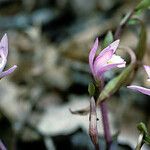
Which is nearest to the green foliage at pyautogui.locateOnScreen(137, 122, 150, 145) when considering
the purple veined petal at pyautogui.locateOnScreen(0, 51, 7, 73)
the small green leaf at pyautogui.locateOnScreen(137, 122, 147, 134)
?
the small green leaf at pyautogui.locateOnScreen(137, 122, 147, 134)

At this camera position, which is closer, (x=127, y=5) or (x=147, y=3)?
(x=147, y=3)

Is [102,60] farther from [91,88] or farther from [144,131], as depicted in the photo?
[144,131]

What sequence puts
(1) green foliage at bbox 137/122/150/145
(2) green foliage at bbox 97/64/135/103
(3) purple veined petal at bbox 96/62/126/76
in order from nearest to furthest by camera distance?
(3) purple veined petal at bbox 96/62/126/76, (1) green foliage at bbox 137/122/150/145, (2) green foliage at bbox 97/64/135/103

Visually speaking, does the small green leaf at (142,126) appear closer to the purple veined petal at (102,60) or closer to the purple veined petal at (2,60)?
the purple veined petal at (102,60)

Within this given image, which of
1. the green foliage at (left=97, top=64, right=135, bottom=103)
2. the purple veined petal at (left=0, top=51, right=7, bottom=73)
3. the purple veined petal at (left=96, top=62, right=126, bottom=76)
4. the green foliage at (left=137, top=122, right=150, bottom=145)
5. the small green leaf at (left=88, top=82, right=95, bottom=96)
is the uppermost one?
the purple veined petal at (left=0, top=51, right=7, bottom=73)

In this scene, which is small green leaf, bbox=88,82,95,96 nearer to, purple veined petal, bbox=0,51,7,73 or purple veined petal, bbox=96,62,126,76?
purple veined petal, bbox=96,62,126,76

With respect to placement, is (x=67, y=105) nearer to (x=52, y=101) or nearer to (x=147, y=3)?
(x=52, y=101)

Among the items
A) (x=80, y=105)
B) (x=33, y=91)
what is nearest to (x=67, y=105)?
(x=80, y=105)

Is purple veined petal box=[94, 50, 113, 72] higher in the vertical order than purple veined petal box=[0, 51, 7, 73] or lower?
lower
